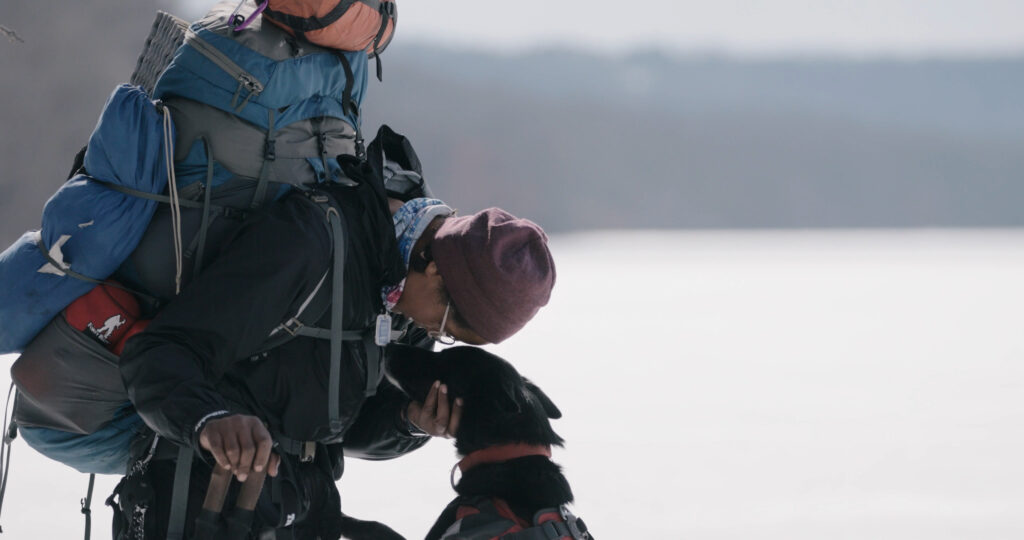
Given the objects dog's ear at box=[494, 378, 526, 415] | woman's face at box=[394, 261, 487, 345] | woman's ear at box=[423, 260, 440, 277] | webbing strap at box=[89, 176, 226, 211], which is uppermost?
woman's ear at box=[423, 260, 440, 277]

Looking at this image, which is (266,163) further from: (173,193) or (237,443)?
(237,443)

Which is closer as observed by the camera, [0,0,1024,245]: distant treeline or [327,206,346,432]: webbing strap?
[327,206,346,432]: webbing strap

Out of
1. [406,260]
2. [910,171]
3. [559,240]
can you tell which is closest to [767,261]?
[559,240]

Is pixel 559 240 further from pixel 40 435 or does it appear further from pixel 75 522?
pixel 40 435

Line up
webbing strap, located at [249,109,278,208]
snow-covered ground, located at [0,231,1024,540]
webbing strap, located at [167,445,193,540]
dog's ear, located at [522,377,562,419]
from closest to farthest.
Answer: webbing strap, located at [167,445,193,540] → webbing strap, located at [249,109,278,208] → dog's ear, located at [522,377,562,419] → snow-covered ground, located at [0,231,1024,540]

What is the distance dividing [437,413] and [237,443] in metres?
0.59

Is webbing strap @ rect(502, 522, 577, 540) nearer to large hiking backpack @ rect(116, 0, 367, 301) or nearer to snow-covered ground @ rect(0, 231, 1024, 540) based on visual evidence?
large hiking backpack @ rect(116, 0, 367, 301)

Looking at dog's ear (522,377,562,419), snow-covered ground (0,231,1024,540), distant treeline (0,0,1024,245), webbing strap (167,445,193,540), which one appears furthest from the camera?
distant treeline (0,0,1024,245)

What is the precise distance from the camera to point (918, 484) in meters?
3.91

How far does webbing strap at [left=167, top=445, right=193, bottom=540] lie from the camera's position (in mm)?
1416

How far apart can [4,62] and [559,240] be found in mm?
8042

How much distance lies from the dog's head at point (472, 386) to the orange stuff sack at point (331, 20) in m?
0.53

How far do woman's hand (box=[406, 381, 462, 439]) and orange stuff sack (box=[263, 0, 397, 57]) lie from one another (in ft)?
1.92

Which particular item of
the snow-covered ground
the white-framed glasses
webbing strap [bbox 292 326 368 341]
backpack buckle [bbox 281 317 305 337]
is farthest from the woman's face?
the snow-covered ground
